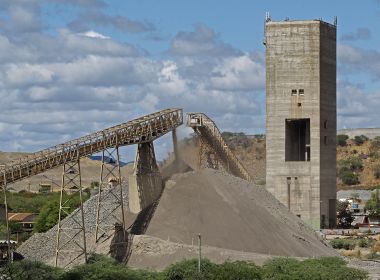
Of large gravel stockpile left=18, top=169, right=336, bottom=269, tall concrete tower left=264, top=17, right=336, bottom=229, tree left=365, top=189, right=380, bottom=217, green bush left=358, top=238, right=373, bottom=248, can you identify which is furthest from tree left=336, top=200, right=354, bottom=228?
large gravel stockpile left=18, top=169, right=336, bottom=269

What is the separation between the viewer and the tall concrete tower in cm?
8006

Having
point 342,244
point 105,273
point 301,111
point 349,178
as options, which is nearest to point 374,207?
point 301,111

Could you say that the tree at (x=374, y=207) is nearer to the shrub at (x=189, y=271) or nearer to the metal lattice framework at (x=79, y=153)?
the metal lattice framework at (x=79, y=153)

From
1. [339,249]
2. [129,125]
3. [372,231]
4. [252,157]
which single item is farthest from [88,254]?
[252,157]

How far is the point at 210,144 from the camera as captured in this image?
70875 mm

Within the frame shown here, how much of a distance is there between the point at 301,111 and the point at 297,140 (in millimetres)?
4022

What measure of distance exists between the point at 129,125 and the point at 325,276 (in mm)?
13985

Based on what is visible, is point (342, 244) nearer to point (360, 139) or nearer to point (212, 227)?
point (212, 227)

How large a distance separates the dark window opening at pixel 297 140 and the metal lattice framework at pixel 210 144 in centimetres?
872

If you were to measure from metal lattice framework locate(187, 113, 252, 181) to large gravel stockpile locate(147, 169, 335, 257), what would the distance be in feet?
21.2

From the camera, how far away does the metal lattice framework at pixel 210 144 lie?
224ft

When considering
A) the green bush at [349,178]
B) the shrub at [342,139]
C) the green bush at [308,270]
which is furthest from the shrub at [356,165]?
the green bush at [308,270]

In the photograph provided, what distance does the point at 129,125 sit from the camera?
57.1 m

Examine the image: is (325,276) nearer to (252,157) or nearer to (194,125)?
(194,125)
